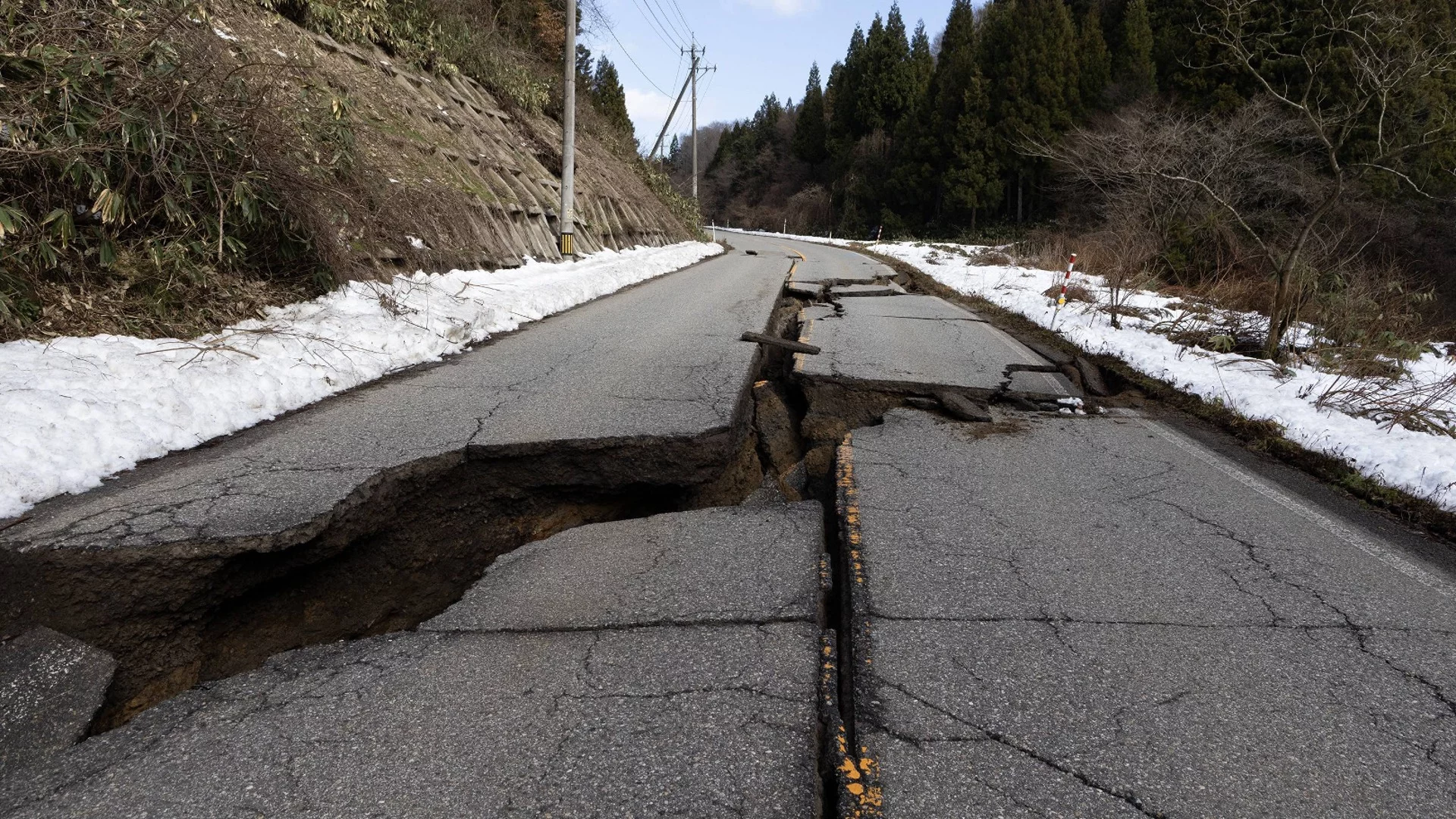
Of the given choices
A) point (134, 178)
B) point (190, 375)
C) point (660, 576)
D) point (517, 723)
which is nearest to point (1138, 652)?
point (660, 576)

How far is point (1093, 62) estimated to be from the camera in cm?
3344

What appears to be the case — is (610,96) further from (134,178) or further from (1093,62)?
(134,178)

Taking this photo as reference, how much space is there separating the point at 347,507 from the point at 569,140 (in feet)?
35.1

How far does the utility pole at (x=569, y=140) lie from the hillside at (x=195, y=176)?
2.11 meters

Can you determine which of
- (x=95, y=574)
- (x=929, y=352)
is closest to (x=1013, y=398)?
(x=929, y=352)

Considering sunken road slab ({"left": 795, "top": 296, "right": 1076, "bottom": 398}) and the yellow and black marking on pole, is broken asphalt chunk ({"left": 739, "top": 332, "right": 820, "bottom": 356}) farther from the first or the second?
the yellow and black marking on pole

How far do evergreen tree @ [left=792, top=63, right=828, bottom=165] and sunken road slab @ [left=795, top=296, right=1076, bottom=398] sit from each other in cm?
5424

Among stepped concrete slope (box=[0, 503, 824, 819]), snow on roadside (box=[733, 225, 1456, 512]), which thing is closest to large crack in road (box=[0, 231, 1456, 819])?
stepped concrete slope (box=[0, 503, 824, 819])

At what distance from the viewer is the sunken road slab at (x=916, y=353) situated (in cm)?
590

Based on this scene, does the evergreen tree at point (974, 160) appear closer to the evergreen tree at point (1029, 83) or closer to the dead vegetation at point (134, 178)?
the evergreen tree at point (1029, 83)

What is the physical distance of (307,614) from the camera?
2.90 meters

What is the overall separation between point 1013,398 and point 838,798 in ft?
15.0

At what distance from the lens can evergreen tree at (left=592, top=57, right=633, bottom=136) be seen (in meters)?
28.0

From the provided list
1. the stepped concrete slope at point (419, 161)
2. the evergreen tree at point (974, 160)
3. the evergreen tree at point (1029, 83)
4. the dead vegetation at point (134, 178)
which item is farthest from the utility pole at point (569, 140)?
the evergreen tree at point (974, 160)
